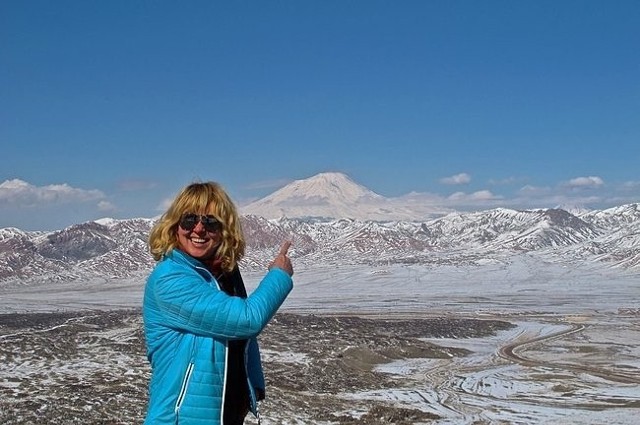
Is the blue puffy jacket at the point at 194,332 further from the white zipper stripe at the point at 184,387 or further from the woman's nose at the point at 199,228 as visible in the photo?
the woman's nose at the point at 199,228

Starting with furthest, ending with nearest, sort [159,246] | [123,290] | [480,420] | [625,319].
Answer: [123,290] < [625,319] < [480,420] < [159,246]

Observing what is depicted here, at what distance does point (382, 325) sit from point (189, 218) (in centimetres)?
5208

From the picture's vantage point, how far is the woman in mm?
3414

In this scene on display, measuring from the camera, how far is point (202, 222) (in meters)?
3.65

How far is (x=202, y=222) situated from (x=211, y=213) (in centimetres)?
7

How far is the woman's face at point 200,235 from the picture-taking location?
3658 mm

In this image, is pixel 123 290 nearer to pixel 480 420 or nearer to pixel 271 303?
pixel 480 420

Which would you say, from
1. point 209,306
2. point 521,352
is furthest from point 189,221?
point 521,352

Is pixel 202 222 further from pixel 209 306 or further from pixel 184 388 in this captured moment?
pixel 184 388

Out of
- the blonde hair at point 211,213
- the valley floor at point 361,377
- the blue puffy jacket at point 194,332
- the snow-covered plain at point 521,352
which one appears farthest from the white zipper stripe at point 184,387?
the snow-covered plain at point 521,352

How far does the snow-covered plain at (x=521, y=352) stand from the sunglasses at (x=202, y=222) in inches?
609

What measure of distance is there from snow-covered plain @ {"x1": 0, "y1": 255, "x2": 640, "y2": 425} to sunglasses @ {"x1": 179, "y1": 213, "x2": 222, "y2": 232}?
50.8 feet

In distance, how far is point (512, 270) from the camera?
163500 millimetres

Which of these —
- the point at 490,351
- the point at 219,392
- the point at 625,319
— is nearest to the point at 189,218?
the point at 219,392
